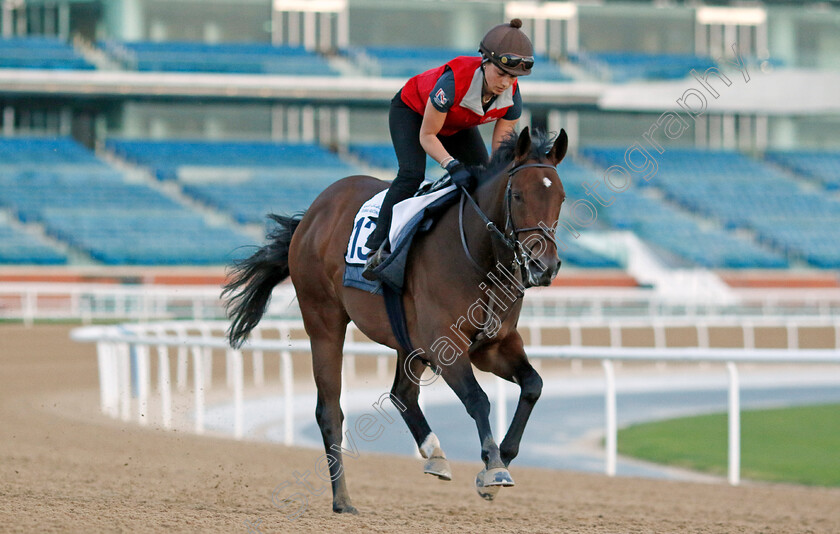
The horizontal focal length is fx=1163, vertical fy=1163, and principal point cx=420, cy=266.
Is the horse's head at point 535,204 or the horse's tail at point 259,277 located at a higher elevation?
the horse's head at point 535,204

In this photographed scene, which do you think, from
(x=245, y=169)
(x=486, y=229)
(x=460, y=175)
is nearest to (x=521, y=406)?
(x=486, y=229)

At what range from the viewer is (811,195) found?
27000 mm

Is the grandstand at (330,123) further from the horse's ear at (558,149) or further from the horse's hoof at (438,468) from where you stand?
the horse's ear at (558,149)

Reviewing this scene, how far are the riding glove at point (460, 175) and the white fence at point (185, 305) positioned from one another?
10.6 metres

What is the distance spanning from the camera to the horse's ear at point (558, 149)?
4359mm

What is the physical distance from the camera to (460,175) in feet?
15.5

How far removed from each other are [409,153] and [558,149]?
858 mm

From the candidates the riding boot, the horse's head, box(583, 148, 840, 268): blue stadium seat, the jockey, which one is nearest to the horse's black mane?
the horse's head

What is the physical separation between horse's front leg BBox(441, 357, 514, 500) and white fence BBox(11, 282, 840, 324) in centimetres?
1085

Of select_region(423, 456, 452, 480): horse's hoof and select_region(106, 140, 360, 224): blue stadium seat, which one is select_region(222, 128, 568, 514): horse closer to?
select_region(423, 456, 452, 480): horse's hoof

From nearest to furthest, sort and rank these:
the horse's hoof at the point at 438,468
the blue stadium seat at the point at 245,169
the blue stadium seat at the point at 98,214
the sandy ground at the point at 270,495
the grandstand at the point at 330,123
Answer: the sandy ground at the point at 270,495 < the horse's hoof at the point at 438,468 < the blue stadium seat at the point at 98,214 < the grandstand at the point at 330,123 < the blue stadium seat at the point at 245,169

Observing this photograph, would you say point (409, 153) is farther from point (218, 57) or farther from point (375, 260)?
point (218, 57)

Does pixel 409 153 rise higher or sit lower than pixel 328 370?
higher

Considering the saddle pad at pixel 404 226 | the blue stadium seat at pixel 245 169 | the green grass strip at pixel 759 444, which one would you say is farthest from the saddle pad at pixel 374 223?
the blue stadium seat at pixel 245 169
